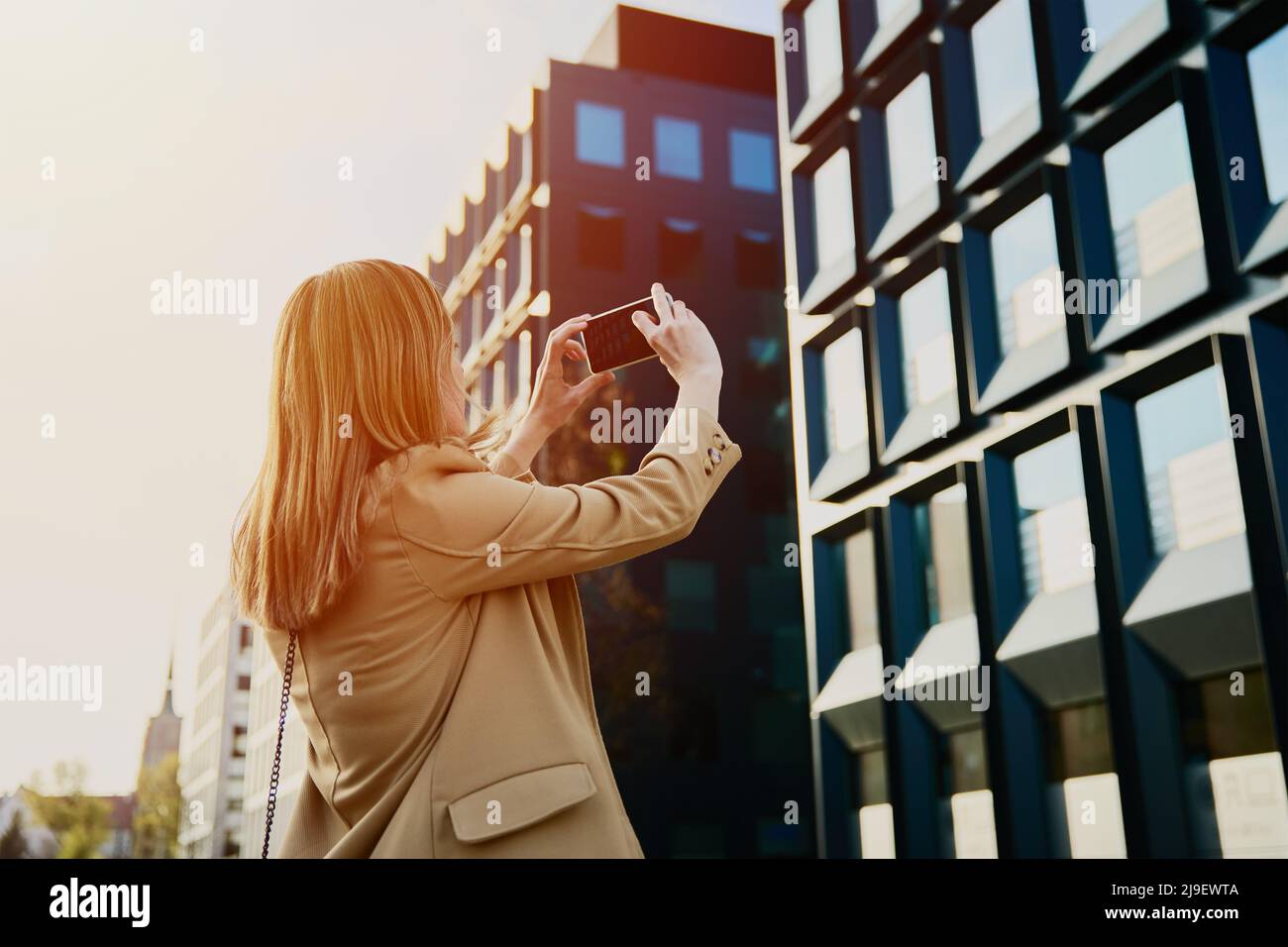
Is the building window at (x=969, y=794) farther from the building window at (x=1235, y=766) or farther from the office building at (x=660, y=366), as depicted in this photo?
the office building at (x=660, y=366)

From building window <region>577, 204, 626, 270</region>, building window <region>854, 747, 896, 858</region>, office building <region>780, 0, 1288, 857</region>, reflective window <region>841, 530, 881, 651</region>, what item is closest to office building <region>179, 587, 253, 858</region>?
building window <region>577, 204, 626, 270</region>

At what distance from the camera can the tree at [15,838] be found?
44.7 meters

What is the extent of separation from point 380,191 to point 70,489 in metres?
9.70

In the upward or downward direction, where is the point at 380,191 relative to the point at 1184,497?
upward

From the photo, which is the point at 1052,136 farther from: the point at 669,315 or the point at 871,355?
the point at 669,315

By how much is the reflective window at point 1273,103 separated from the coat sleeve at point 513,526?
362 inches

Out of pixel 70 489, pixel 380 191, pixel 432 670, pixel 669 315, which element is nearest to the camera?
pixel 432 670

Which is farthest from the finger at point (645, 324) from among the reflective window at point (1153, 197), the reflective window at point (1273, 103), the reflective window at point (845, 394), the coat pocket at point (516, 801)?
the reflective window at point (845, 394)

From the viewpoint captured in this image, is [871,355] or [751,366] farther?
[751,366]

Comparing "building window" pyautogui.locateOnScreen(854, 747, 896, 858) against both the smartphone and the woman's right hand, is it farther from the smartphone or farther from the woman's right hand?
the woman's right hand

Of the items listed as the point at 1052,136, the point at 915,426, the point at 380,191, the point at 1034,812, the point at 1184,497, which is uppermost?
the point at 380,191

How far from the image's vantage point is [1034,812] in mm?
10836

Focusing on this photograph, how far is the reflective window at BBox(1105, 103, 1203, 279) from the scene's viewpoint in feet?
32.8
